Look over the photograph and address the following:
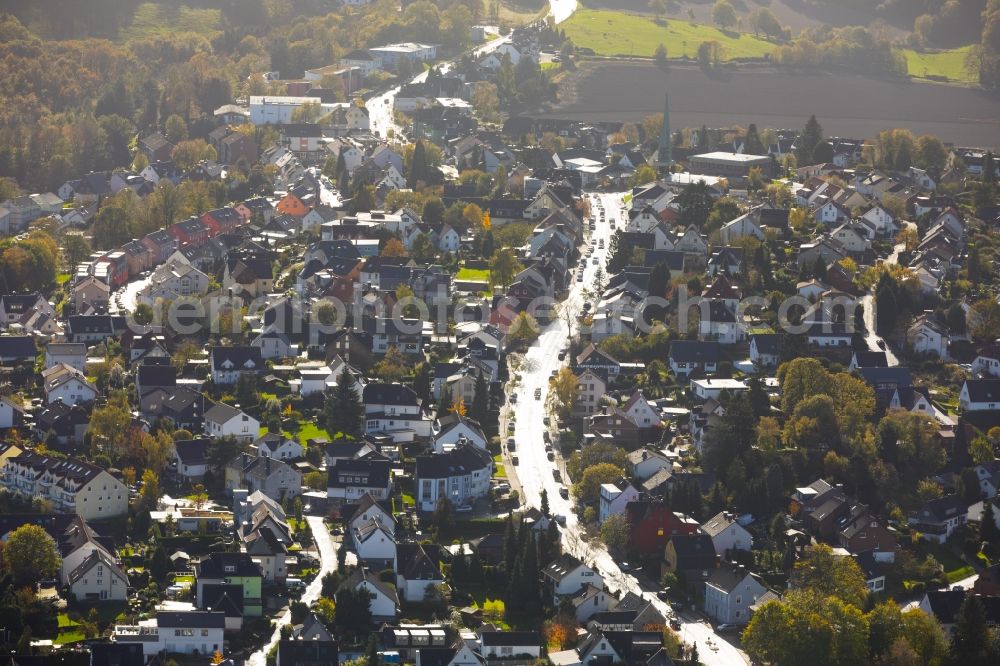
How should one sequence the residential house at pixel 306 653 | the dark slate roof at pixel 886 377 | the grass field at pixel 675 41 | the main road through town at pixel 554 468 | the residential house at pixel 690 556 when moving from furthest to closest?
the grass field at pixel 675 41
the dark slate roof at pixel 886 377
the residential house at pixel 690 556
the main road through town at pixel 554 468
the residential house at pixel 306 653

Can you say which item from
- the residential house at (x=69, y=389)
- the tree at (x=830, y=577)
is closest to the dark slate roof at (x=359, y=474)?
the residential house at (x=69, y=389)

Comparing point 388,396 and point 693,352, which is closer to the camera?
point 388,396

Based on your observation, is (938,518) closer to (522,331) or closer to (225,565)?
(522,331)

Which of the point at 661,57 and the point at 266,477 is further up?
the point at 266,477

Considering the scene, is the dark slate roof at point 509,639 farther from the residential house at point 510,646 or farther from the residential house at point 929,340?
the residential house at point 929,340

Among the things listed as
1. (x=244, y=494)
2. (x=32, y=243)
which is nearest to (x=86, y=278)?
(x=32, y=243)

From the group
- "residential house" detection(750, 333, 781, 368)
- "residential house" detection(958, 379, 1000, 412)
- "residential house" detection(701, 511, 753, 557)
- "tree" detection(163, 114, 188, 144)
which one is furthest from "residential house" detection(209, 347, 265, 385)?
"tree" detection(163, 114, 188, 144)

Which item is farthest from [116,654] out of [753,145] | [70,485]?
[753,145]
